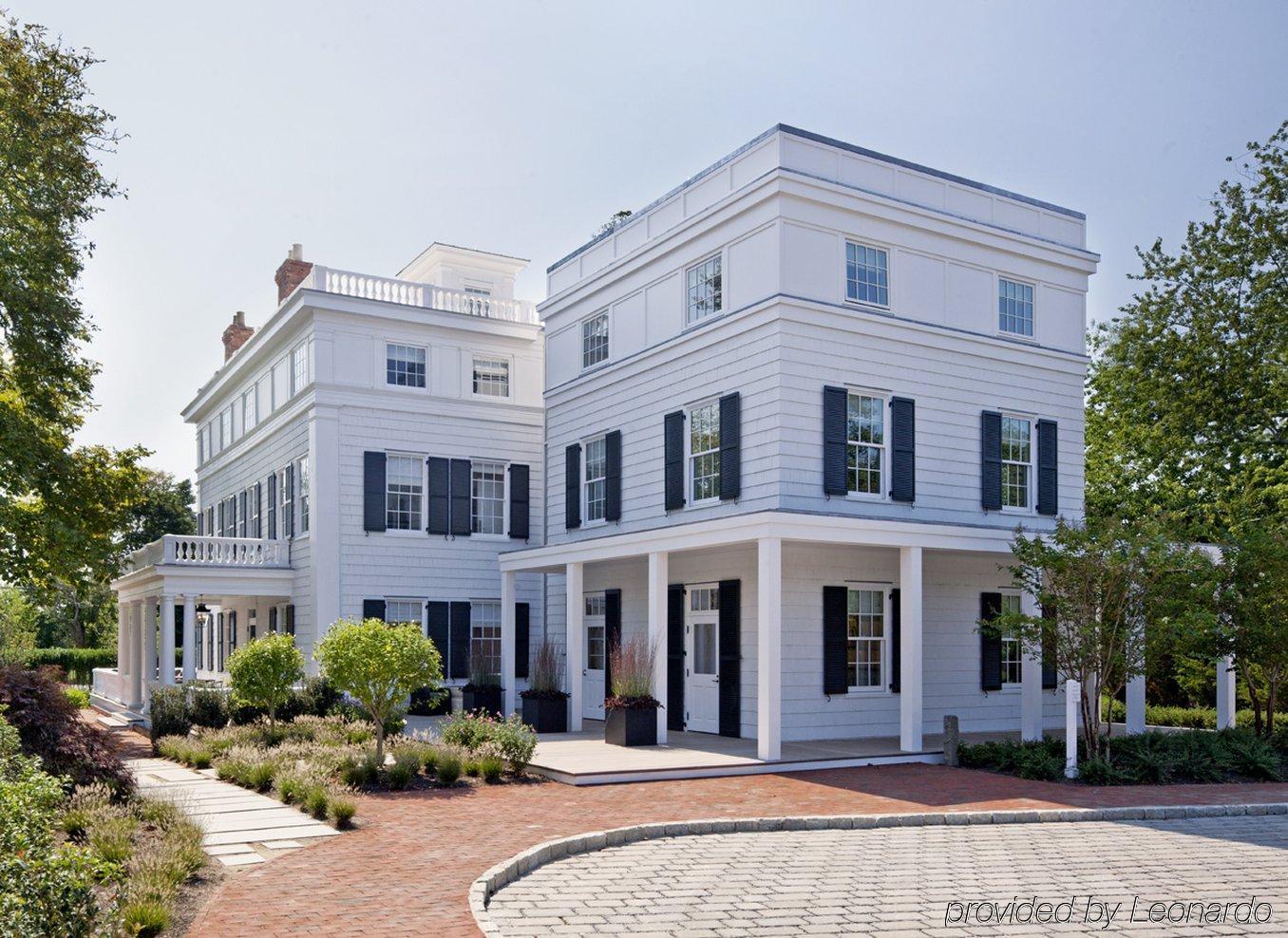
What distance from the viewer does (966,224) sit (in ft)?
66.0

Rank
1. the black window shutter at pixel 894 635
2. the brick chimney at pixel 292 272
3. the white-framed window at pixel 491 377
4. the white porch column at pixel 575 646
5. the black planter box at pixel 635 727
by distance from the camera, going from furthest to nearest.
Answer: the brick chimney at pixel 292 272
the white-framed window at pixel 491 377
the white porch column at pixel 575 646
the black window shutter at pixel 894 635
the black planter box at pixel 635 727

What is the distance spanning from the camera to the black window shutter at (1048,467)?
20.8 meters

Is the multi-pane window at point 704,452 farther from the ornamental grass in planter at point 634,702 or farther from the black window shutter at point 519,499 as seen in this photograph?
the black window shutter at point 519,499

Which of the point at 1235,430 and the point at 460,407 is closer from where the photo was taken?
the point at 460,407

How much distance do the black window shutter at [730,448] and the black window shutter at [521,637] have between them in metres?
8.10

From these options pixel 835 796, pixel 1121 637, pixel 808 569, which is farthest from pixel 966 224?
pixel 835 796

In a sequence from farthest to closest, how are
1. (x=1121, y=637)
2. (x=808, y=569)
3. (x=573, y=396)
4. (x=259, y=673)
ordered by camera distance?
(x=573, y=396)
(x=808, y=569)
(x=259, y=673)
(x=1121, y=637)

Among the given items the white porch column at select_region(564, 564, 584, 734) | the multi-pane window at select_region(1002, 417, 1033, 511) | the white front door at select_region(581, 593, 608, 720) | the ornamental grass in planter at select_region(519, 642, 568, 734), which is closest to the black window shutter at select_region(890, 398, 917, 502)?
the multi-pane window at select_region(1002, 417, 1033, 511)

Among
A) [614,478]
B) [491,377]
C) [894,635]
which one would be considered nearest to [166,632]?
[491,377]

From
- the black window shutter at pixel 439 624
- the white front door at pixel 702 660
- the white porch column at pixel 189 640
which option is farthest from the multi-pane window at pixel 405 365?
the white front door at pixel 702 660

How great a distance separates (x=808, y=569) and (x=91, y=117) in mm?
15198

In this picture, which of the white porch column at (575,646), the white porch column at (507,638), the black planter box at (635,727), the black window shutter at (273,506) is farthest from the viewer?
the black window shutter at (273,506)

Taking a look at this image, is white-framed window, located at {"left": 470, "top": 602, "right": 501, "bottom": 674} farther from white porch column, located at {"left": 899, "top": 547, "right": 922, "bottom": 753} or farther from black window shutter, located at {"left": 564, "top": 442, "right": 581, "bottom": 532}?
white porch column, located at {"left": 899, "top": 547, "right": 922, "bottom": 753}

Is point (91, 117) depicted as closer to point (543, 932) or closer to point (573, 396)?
point (573, 396)
